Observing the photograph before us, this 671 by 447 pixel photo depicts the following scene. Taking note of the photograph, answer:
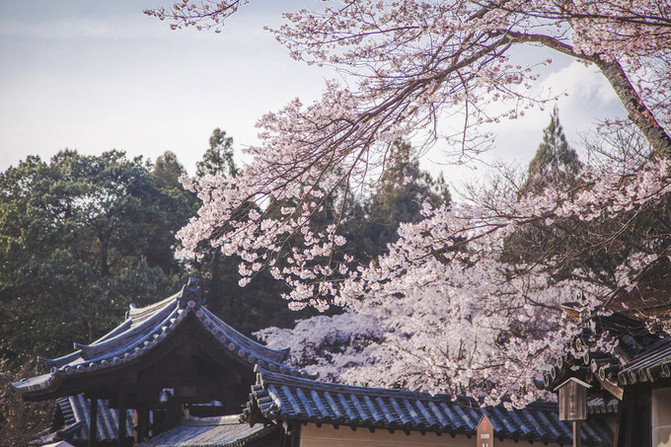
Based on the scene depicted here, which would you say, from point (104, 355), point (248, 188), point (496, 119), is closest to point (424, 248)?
point (496, 119)

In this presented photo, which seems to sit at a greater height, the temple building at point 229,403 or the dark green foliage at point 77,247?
the dark green foliage at point 77,247

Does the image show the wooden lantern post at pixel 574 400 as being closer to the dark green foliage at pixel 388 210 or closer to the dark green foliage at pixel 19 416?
the dark green foliage at pixel 19 416

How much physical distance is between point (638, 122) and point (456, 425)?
4868mm

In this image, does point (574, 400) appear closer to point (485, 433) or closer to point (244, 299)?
point (485, 433)

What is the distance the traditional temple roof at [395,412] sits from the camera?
926cm

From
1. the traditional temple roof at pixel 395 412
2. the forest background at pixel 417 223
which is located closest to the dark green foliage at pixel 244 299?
the forest background at pixel 417 223

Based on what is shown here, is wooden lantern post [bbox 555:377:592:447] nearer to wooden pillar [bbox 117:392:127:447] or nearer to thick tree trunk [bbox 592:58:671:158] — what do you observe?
thick tree trunk [bbox 592:58:671:158]

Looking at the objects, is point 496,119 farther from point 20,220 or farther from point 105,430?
point 20,220

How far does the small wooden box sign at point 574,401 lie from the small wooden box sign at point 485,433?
0.68 metres

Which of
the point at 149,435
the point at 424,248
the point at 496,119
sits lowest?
the point at 149,435

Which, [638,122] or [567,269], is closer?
[638,122]

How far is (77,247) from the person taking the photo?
95.5 feet

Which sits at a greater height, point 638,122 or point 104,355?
point 638,122

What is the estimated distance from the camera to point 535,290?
50.2 feet
